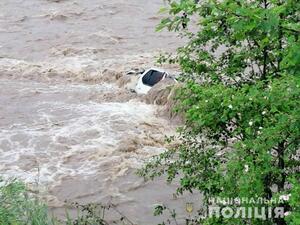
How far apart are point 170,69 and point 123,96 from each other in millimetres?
1935

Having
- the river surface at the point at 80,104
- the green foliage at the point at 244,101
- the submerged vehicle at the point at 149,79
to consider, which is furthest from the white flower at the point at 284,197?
the submerged vehicle at the point at 149,79

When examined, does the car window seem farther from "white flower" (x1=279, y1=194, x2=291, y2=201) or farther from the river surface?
"white flower" (x1=279, y1=194, x2=291, y2=201)

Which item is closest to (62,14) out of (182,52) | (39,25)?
(39,25)

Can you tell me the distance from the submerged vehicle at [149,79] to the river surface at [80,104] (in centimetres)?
31

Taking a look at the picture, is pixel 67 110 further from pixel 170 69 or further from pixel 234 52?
pixel 234 52

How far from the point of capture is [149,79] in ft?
48.5


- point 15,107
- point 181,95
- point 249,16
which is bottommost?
point 15,107

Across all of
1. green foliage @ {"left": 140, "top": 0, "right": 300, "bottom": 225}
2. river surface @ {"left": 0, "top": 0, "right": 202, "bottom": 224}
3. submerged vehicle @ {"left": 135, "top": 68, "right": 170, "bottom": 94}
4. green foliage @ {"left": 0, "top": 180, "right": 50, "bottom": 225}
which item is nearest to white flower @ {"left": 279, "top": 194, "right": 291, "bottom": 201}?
green foliage @ {"left": 140, "top": 0, "right": 300, "bottom": 225}

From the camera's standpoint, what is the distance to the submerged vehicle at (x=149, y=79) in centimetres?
1449

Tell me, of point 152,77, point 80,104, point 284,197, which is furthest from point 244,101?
point 80,104

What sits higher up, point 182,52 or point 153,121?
point 182,52

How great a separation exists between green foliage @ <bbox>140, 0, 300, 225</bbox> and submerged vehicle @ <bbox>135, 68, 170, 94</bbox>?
8052 millimetres

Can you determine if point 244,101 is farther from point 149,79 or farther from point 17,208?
point 149,79

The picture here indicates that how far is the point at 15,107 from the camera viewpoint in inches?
577
